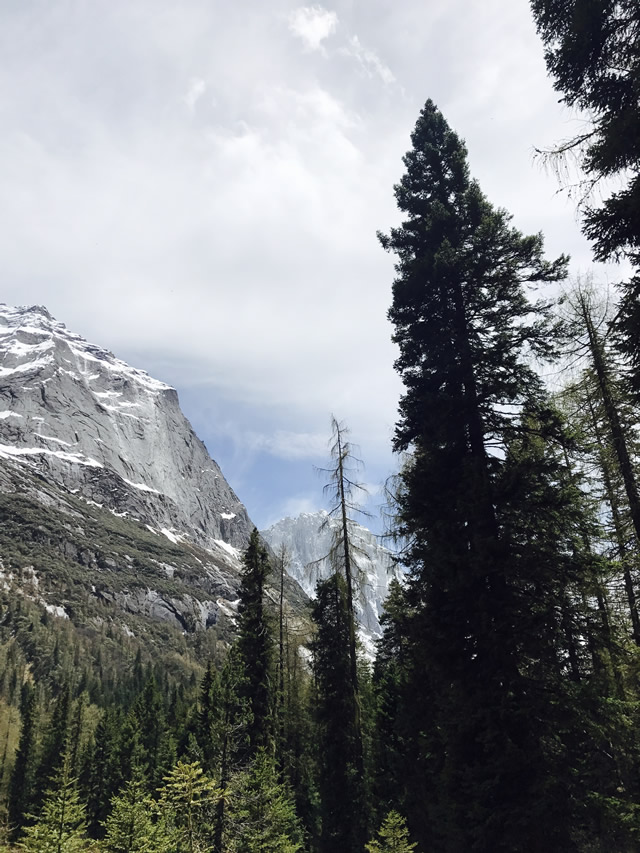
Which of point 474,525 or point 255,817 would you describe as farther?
point 255,817

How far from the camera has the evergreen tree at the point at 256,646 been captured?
23.4m

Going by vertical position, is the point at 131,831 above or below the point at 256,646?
below

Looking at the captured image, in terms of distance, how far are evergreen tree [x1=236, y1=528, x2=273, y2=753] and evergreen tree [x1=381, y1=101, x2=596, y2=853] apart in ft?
36.8

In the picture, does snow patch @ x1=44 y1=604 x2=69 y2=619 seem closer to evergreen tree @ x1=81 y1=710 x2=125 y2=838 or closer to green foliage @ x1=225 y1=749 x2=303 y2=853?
evergreen tree @ x1=81 y1=710 x2=125 y2=838

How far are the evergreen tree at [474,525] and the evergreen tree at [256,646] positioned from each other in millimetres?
11223

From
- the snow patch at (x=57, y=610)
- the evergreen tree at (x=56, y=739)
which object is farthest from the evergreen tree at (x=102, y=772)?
the snow patch at (x=57, y=610)

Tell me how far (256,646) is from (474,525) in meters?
18.4

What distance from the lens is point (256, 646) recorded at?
974 inches

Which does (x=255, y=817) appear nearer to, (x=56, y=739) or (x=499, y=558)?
(x=499, y=558)

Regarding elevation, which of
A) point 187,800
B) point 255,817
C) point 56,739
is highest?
point 56,739

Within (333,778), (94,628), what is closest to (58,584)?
(94,628)

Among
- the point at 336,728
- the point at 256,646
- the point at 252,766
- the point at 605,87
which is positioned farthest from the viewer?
the point at 256,646

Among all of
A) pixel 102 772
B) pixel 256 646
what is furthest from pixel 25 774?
pixel 256 646

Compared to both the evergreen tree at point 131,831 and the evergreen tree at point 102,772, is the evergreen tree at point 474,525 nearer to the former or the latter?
the evergreen tree at point 131,831
